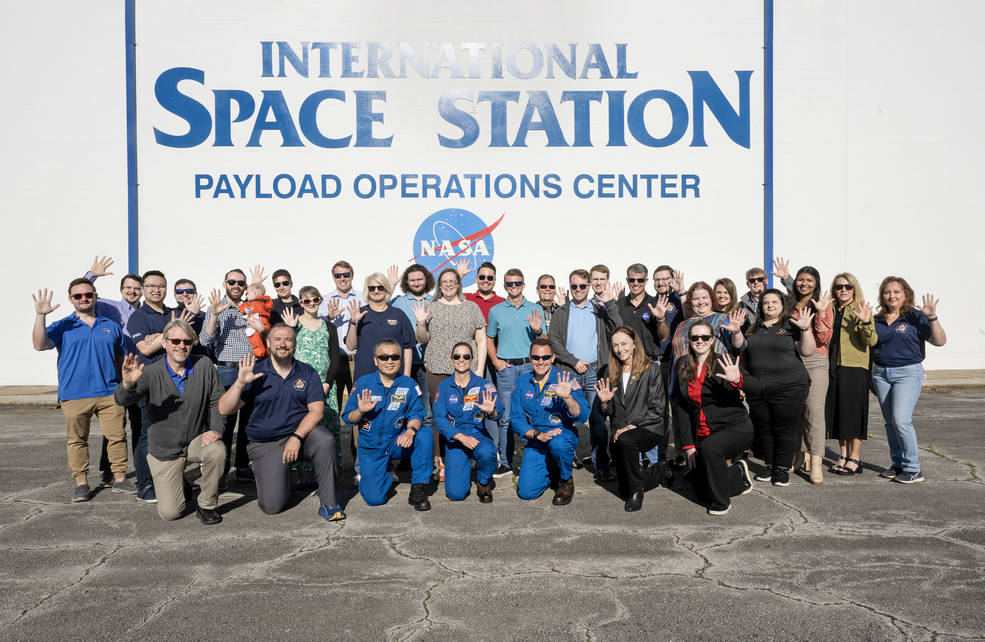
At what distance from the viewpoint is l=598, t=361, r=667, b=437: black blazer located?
5.70m

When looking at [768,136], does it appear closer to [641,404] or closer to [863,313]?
[863,313]

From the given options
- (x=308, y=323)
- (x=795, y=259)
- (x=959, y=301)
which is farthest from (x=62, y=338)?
(x=959, y=301)

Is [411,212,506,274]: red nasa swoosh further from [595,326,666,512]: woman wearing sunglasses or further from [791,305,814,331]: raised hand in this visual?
[791,305,814,331]: raised hand

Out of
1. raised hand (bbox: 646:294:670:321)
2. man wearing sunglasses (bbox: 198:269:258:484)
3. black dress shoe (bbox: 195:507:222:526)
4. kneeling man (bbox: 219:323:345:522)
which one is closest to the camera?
black dress shoe (bbox: 195:507:222:526)

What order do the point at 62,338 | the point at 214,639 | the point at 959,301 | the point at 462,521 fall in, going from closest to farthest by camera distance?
the point at 214,639 → the point at 462,521 → the point at 62,338 → the point at 959,301

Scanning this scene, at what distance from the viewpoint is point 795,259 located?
41.4 ft

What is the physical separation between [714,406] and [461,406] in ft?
6.62

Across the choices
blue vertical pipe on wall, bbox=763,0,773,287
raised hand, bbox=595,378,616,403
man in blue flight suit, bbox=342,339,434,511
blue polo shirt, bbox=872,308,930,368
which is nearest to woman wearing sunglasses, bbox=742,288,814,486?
blue polo shirt, bbox=872,308,930,368

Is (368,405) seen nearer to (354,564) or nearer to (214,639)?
(354,564)

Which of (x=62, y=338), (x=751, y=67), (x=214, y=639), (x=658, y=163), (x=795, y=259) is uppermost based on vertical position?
(x=751, y=67)

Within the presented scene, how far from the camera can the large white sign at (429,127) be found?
12.1 meters

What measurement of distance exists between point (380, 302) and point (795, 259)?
29.5ft

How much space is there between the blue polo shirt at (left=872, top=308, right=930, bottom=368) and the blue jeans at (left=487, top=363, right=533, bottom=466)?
307 centimetres

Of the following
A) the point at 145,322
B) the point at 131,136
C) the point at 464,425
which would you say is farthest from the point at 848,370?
→ the point at 131,136
